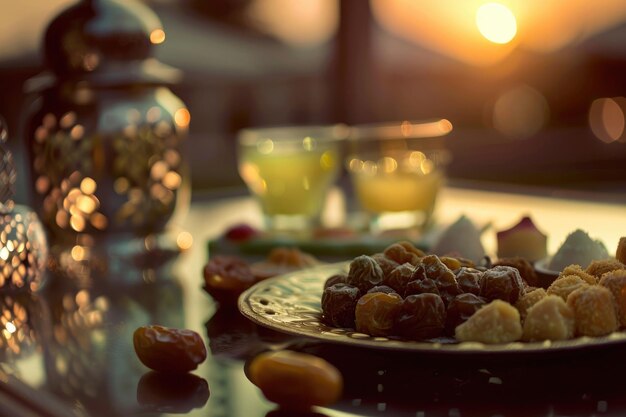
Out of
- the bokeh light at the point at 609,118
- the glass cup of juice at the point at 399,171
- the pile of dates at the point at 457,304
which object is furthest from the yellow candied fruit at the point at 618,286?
the bokeh light at the point at 609,118

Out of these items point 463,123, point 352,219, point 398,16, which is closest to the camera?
point 352,219

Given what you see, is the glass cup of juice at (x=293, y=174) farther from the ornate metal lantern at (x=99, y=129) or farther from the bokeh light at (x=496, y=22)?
the bokeh light at (x=496, y=22)

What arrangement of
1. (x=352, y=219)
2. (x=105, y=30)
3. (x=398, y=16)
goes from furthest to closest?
1. (x=398, y=16)
2. (x=352, y=219)
3. (x=105, y=30)

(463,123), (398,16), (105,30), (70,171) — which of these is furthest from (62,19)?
(463,123)

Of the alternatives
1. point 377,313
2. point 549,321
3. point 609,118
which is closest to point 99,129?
point 377,313

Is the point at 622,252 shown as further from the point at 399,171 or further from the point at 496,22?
the point at 496,22

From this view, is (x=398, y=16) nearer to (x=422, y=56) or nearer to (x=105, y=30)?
(x=422, y=56)

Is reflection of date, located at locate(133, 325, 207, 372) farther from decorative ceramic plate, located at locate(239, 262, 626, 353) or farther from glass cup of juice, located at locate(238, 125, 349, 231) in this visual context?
glass cup of juice, located at locate(238, 125, 349, 231)
